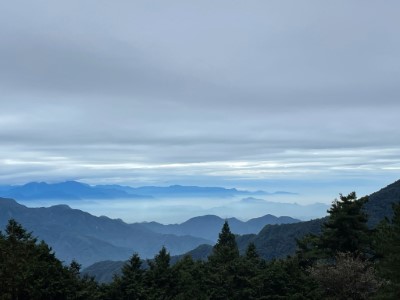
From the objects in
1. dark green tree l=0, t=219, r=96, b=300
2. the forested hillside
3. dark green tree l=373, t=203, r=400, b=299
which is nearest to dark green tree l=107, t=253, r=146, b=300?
the forested hillside

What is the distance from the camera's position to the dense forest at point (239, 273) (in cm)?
3938

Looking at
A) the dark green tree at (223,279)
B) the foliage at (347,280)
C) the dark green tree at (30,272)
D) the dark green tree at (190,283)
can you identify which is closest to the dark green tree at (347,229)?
the foliage at (347,280)

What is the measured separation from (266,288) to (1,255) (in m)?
29.0

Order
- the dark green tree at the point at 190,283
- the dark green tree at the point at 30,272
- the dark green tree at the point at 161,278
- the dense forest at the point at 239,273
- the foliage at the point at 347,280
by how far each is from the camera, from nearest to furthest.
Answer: the dark green tree at the point at 30,272
the dense forest at the point at 239,273
the foliage at the point at 347,280
the dark green tree at the point at 190,283
the dark green tree at the point at 161,278

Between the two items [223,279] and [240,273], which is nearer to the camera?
[223,279]

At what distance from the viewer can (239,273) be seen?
186 feet

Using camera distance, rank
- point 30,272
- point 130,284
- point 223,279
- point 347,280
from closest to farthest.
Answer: point 30,272, point 347,280, point 130,284, point 223,279

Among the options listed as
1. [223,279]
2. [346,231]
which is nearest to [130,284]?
[223,279]

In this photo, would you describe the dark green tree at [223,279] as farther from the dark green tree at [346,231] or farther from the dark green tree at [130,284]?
the dark green tree at [346,231]

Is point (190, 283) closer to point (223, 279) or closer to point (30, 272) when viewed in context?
point (223, 279)

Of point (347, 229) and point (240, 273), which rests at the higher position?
point (347, 229)

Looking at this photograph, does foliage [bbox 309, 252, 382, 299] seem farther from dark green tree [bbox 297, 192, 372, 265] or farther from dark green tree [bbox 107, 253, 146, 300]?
dark green tree [bbox 107, 253, 146, 300]

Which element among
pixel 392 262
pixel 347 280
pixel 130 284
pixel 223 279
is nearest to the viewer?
pixel 392 262

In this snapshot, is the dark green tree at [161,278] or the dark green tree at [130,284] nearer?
the dark green tree at [130,284]
